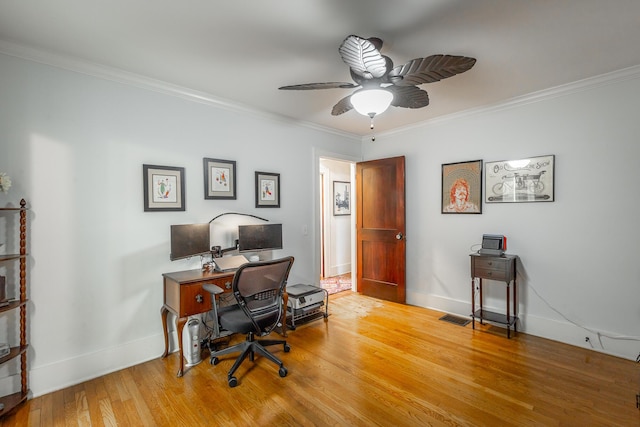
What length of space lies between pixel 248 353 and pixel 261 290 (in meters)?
0.69

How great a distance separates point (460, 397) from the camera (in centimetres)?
217

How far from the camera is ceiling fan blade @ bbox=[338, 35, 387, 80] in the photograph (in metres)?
1.63

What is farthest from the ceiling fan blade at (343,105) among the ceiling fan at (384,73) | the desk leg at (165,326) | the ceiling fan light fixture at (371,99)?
the desk leg at (165,326)

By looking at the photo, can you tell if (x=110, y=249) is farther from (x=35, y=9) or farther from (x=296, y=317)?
(x=296, y=317)

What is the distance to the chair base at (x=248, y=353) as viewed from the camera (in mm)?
2374

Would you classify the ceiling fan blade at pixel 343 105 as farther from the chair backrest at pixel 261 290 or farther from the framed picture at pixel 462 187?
the framed picture at pixel 462 187

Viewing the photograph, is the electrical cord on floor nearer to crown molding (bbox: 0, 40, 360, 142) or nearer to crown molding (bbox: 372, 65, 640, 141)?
crown molding (bbox: 372, 65, 640, 141)

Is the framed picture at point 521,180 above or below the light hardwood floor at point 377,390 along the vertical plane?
above

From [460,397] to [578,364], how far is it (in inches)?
51.1

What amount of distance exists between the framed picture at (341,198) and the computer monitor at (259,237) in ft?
8.69

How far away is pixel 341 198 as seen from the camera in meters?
6.10

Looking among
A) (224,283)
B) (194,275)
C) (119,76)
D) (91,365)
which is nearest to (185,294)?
(194,275)

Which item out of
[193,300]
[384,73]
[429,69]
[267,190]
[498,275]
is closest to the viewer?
[429,69]

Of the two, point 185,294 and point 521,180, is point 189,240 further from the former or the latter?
point 521,180
